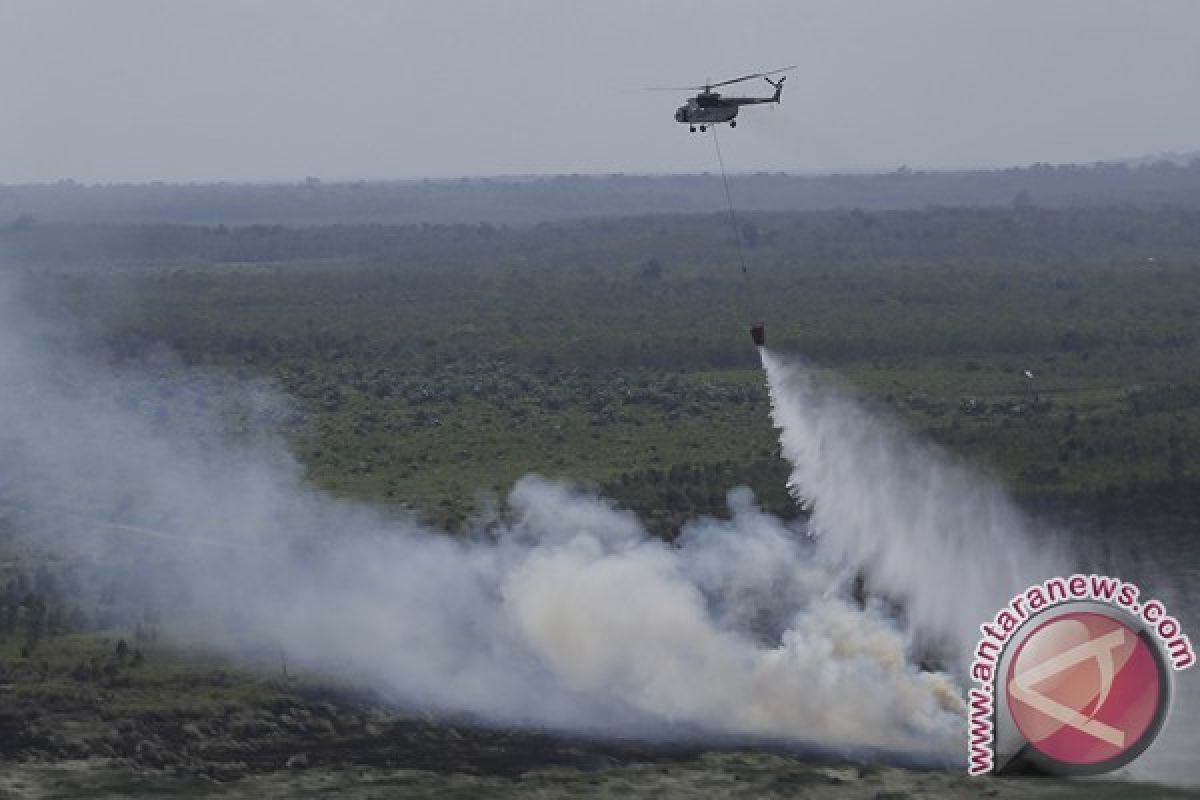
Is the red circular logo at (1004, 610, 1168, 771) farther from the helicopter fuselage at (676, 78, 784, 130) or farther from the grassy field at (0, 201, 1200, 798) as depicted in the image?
the helicopter fuselage at (676, 78, 784, 130)

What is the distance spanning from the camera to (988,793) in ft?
197

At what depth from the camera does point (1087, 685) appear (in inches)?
2126

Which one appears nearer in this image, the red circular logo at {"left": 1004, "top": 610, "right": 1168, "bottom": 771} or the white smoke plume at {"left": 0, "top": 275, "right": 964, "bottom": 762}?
the red circular logo at {"left": 1004, "top": 610, "right": 1168, "bottom": 771}

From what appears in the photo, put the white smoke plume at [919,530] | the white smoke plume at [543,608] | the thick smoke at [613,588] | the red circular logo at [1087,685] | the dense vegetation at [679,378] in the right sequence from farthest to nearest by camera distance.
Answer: the dense vegetation at [679,378] < the white smoke plume at [919,530] < the thick smoke at [613,588] < the white smoke plume at [543,608] < the red circular logo at [1087,685]

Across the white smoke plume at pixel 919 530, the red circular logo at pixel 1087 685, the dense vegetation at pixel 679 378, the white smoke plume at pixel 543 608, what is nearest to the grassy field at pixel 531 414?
the dense vegetation at pixel 679 378

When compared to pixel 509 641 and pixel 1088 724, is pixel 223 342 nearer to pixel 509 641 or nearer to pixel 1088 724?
pixel 509 641

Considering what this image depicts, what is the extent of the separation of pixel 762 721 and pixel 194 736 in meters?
20.4

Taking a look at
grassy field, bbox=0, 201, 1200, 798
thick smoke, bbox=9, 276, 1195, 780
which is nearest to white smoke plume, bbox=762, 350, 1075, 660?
thick smoke, bbox=9, 276, 1195, 780

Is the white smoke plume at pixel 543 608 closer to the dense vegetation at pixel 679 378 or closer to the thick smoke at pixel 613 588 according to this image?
the thick smoke at pixel 613 588

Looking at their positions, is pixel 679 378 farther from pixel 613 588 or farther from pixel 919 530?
pixel 613 588

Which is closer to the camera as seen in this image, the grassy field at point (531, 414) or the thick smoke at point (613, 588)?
the grassy field at point (531, 414)

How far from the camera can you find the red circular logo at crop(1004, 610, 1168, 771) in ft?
177

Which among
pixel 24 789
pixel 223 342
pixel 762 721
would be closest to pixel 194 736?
pixel 24 789

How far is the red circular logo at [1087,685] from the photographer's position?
2121 inches
